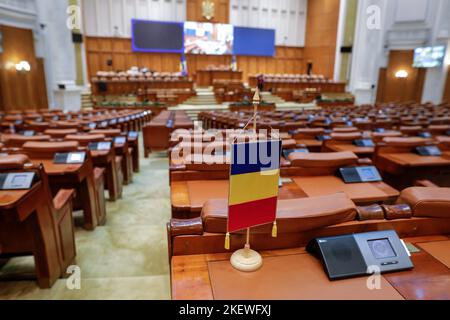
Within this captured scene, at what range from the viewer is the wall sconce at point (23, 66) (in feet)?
34.2

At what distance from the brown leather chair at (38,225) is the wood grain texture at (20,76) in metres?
10.2

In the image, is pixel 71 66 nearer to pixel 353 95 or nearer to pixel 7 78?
pixel 7 78

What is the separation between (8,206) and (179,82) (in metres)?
13.1

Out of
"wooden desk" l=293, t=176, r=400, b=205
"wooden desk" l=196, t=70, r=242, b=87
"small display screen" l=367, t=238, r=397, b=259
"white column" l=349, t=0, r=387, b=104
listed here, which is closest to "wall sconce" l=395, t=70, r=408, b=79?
"white column" l=349, t=0, r=387, b=104

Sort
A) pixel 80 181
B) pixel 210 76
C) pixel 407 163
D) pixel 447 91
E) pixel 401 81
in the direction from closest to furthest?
pixel 80 181, pixel 407 163, pixel 447 91, pixel 401 81, pixel 210 76

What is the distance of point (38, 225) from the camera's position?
196cm

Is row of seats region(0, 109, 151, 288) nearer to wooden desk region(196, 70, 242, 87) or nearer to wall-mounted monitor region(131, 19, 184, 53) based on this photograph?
wooden desk region(196, 70, 242, 87)

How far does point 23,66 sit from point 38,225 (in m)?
10.9

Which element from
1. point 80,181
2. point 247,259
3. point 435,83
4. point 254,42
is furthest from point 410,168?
point 254,42

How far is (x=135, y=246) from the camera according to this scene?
2736 mm

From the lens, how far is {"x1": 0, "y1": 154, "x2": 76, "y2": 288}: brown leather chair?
5.68 ft

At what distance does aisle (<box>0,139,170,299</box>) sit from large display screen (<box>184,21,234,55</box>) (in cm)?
1514

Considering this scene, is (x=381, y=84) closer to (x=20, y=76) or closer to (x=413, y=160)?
(x=413, y=160)

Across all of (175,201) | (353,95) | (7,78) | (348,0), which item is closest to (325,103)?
(353,95)
